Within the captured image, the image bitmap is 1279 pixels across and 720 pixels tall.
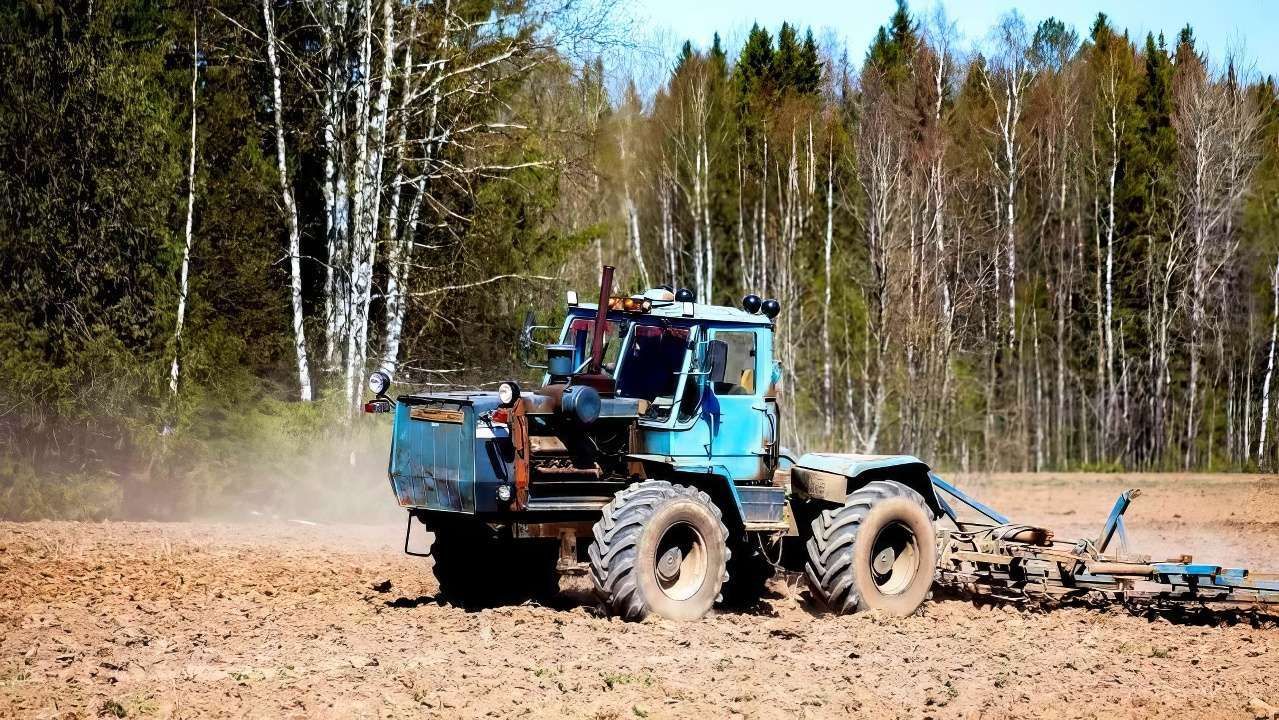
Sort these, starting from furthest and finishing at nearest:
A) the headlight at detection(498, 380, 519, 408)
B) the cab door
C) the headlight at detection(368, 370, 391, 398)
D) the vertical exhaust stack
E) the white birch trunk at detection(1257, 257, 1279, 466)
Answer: the white birch trunk at detection(1257, 257, 1279, 466)
the cab door
the headlight at detection(368, 370, 391, 398)
the vertical exhaust stack
the headlight at detection(498, 380, 519, 408)

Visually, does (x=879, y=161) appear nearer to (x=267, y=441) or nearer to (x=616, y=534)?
(x=267, y=441)

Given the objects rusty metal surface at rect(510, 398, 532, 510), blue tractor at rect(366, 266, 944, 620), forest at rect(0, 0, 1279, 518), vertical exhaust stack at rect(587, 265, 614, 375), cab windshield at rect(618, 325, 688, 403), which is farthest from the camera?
forest at rect(0, 0, 1279, 518)

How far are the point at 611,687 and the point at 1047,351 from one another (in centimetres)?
3753

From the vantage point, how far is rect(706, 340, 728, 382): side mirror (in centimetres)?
1225

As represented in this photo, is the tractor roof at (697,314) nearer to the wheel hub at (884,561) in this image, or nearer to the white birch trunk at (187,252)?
the wheel hub at (884,561)

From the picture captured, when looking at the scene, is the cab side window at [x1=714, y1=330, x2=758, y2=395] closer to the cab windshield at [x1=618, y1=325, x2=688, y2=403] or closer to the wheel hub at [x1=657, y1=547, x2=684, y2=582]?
the cab windshield at [x1=618, y1=325, x2=688, y2=403]

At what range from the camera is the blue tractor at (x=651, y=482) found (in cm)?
1134

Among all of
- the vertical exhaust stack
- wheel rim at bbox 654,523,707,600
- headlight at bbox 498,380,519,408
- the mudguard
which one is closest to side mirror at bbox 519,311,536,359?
the vertical exhaust stack

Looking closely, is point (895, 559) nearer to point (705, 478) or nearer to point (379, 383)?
point (705, 478)

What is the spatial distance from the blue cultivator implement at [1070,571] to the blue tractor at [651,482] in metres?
0.66

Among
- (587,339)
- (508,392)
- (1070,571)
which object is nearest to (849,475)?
(1070,571)

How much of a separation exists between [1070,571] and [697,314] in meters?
4.41

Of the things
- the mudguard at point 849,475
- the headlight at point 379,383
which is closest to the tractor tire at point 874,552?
the mudguard at point 849,475

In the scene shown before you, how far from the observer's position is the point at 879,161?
1192 inches
